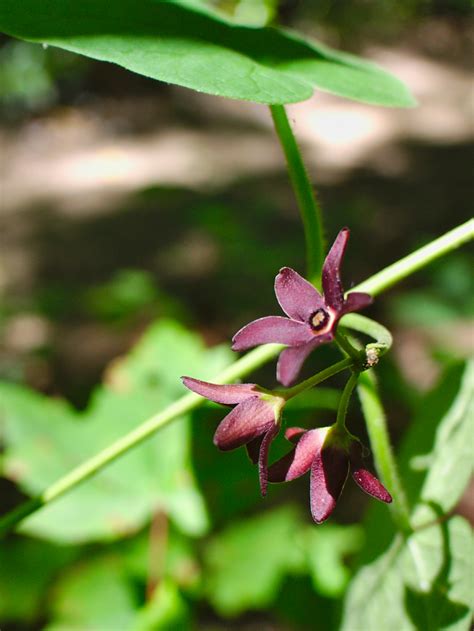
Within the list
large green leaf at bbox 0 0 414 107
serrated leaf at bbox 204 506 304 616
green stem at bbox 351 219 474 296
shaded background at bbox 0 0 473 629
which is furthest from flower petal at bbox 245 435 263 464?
serrated leaf at bbox 204 506 304 616

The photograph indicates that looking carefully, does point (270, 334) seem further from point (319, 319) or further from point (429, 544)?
point (429, 544)

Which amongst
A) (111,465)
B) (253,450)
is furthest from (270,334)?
(111,465)

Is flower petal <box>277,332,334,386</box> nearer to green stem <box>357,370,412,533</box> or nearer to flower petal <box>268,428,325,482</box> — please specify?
flower petal <box>268,428,325,482</box>

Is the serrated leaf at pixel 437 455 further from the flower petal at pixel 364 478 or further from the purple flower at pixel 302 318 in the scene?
the purple flower at pixel 302 318

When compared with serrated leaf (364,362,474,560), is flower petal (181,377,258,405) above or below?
above

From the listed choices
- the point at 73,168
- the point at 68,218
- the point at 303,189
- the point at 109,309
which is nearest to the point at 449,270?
the point at 109,309

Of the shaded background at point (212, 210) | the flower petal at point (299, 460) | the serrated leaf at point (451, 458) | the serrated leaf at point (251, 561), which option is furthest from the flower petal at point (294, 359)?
the serrated leaf at point (251, 561)
